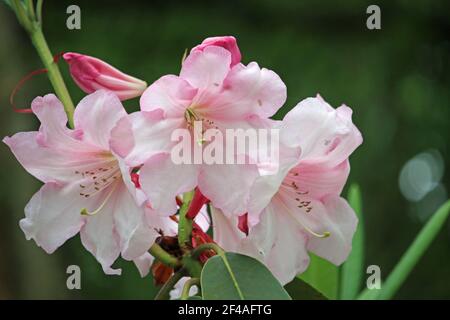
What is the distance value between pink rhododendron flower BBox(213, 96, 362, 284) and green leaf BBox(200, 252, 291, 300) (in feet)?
0.07

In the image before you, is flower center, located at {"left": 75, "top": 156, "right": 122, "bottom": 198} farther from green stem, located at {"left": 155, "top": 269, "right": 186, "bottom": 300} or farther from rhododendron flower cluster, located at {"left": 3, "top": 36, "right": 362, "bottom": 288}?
green stem, located at {"left": 155, "top": 269, "right": 186, "bottom": 300}

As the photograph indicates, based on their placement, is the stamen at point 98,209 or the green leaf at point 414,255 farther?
the green leaf at point 414,255

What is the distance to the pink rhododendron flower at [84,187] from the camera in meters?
0.68

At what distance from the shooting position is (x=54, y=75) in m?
0.72

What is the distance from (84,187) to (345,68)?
86.6 inches

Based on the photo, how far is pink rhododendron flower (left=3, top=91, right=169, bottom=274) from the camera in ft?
2.24

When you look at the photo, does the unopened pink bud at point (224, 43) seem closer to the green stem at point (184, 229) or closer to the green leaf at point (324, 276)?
the green stem at point (184, 229)

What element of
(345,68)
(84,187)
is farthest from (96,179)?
(345,68)

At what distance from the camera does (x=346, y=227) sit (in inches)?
29.9

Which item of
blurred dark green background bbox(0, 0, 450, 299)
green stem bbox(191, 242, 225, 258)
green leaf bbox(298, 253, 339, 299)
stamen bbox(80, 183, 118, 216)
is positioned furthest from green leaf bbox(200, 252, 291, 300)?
blurred dark green background bbox(0, 0, 450, 299)

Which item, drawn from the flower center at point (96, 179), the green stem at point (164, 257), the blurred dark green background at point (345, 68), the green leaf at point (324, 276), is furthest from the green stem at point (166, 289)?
the blurred dark green background at point (345, 68)

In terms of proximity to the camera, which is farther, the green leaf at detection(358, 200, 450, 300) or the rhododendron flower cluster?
the green leaf at detection(358, 200, 450, 300)

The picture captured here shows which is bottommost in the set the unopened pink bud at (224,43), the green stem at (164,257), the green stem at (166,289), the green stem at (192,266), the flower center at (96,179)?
the green stem at (166,289)

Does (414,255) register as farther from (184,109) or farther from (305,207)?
(184,109)
